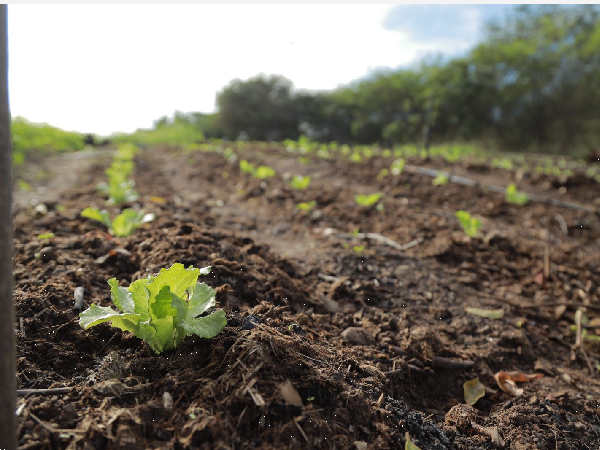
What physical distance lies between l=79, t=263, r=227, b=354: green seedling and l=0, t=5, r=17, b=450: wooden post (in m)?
0.52

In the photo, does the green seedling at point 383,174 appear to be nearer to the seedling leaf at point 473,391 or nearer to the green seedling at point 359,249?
the green seedling at point 359,249

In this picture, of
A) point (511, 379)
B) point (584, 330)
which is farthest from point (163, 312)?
point (584, 330)

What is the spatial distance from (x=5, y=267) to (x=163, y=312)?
649mm

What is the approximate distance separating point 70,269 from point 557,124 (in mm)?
23378

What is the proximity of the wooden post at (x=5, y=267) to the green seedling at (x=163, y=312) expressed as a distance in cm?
52

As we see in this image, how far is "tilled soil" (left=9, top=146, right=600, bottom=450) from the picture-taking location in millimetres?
1383

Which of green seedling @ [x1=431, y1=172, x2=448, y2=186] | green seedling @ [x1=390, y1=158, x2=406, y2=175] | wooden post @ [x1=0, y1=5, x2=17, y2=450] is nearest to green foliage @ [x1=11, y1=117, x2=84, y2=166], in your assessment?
green seedling @ [x1=390, y1=158, x2=406, y2=175]

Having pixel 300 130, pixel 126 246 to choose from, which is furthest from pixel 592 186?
pixel 300 130

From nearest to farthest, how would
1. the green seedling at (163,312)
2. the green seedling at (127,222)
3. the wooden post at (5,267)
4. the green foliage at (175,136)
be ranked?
the wooden post at (5,267) → the green seedling at (163,312) → the green seedling at (127,222) → the green foliage at (175,136)

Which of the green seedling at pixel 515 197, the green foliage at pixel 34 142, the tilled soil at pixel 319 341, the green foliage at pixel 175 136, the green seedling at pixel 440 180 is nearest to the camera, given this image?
the tilled soil at pixel 319 341

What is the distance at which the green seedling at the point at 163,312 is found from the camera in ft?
5.21

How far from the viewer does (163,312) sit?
159cm

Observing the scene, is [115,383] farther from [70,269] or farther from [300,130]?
[300,130]

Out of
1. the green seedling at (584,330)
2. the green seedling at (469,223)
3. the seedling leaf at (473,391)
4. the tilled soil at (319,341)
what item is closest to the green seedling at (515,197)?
the tilled soil at (319,341)
